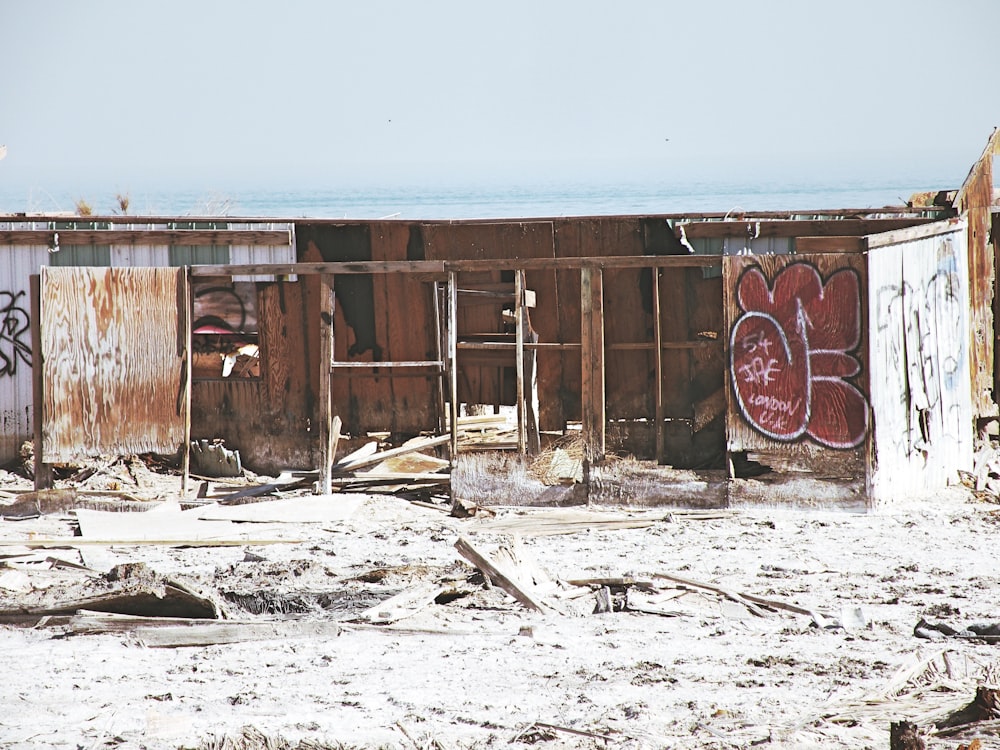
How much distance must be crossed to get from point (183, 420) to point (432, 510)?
271cm

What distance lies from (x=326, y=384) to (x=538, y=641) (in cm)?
525

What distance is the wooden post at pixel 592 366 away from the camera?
35.4 feet

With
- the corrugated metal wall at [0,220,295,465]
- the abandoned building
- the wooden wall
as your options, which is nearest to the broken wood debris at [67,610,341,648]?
the abandoned building

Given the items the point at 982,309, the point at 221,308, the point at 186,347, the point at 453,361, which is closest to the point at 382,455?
the point at 453,361

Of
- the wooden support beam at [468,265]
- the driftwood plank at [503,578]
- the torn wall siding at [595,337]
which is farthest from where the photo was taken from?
the wooden support beam at [468,265]

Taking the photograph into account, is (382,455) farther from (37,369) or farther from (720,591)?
(720,591)

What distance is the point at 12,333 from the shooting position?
12.8m

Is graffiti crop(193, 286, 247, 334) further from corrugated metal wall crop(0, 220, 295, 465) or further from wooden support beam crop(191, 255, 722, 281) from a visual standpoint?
wooden support beam crop(191, 255, 722, 281)

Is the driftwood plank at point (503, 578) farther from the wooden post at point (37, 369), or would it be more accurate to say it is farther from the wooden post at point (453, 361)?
the wooden post at point (37, 369)

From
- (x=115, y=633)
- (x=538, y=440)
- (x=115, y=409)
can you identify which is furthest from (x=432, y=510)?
(x=115, y=633)

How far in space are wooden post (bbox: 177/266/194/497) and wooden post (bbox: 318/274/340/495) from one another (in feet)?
4.32

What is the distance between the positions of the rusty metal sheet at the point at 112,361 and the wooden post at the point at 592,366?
401 cm

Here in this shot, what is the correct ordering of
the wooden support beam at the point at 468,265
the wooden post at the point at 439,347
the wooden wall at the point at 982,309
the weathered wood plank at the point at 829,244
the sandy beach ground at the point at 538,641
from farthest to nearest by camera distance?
the wooden wall at the point at 982,309 < the wooden post at the point at 439,347 < the weathered wood plank at the point at 829,244 < the wooden support beam at the point at 468,265 < the sandy beach ground at the point at 538,641

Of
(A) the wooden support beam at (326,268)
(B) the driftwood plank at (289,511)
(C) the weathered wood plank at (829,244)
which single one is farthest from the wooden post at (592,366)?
(C) the weathered wood plank at (829,244)
